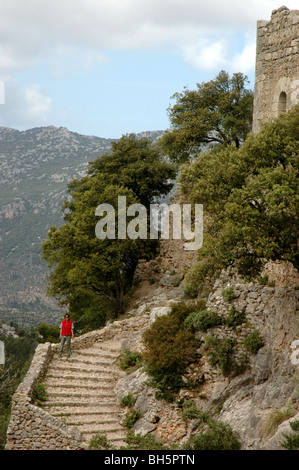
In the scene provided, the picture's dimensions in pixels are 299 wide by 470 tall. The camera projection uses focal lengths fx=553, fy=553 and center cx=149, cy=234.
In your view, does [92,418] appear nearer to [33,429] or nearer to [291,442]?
[33,429]

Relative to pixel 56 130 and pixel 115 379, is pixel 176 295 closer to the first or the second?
pixel 115 379

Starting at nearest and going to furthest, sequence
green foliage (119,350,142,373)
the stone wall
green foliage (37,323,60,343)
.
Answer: the stone wall, green foliage (119,350,142,373), green foliage (37,323,60,343)

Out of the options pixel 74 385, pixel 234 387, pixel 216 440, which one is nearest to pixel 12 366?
pixel 74 385

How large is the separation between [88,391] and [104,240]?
9.91 m

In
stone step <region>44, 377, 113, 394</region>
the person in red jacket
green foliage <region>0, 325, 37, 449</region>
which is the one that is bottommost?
green foliage <region>0, 325, 37, 449</region>

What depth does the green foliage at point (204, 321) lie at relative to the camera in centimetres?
1877

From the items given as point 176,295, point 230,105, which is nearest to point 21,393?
point 176,295

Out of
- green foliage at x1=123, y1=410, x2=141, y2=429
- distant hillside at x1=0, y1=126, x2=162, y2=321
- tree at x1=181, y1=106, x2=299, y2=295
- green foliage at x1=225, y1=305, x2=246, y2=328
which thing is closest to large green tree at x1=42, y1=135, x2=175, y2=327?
green foliage at x1=123, y1=410, x2=141, y2=429

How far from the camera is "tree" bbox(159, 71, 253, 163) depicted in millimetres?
29547

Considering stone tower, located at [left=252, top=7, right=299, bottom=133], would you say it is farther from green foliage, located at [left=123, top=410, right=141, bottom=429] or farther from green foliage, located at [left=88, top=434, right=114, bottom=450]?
green foliage, located at [left=88, top=434, right=114, bottom=450]

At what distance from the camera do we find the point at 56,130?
442 feet

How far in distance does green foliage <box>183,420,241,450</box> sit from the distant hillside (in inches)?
2827

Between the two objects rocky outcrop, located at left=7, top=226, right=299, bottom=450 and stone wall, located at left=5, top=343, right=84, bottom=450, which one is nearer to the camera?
rocky outcrop, located at left=7, top=226, right=299, bottom=450
